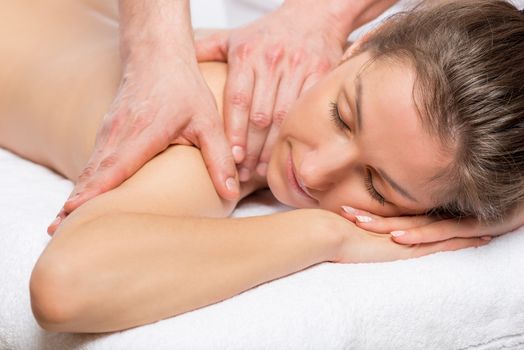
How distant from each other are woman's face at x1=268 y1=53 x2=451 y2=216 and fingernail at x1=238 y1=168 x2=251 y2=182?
0.08 metres

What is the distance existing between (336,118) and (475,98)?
0.23m

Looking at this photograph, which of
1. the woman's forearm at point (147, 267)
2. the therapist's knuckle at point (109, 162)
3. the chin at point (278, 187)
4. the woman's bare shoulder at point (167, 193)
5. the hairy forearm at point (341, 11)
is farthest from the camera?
the hairy forearm at point (341, 11)

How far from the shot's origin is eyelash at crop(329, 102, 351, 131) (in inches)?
52.1

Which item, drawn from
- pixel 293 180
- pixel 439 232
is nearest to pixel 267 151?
pixel 293 180

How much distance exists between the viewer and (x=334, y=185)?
1351 millimetres

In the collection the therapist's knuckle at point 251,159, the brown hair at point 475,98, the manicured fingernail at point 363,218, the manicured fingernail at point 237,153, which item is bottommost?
the therapist's knuckle at point 251,159

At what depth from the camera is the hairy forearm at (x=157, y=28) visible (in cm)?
146

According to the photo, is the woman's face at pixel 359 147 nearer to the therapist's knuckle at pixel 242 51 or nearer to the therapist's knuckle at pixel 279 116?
the therapist's knuckle at pixel 279 116

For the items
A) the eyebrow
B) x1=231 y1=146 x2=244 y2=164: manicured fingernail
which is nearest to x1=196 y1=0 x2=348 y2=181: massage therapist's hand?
x1=231 y1=146 x2=244 y2=164: manicured fingernail

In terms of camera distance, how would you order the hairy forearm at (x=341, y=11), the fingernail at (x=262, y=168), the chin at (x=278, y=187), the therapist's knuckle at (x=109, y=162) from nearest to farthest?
the therapist's knuckle at (x=109, y=162)
the chin at (x=278, y=187)
the fingernail at (x=262, y=168)
the hairy forearm at (x=341, y=11)

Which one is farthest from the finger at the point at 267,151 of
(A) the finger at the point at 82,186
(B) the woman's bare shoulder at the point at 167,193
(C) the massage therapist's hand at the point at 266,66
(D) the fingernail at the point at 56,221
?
(D) the fingernail at the point at 56,221

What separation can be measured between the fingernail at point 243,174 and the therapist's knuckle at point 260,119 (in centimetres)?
9

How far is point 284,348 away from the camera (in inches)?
42.4

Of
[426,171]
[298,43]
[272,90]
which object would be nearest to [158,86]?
[272,90]
